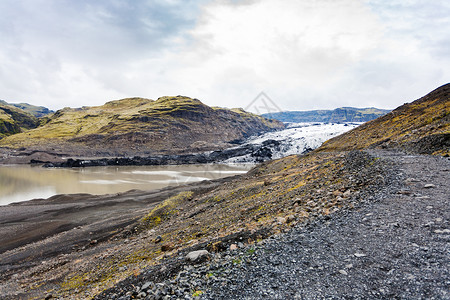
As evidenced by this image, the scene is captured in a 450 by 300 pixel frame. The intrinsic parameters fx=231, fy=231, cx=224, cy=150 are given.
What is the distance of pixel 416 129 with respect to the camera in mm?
22812

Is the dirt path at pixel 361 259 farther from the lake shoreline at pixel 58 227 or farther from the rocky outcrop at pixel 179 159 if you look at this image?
the rocky outcrop at pixel 179 159

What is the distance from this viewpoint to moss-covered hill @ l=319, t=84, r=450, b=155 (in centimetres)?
1664

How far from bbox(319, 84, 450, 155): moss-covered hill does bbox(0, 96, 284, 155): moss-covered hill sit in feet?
323

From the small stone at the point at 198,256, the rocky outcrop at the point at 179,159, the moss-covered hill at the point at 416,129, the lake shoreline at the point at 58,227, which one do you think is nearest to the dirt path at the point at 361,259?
the small stone at the point at 198,256

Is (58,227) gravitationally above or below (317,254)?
below

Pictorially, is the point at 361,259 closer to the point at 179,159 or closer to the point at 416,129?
the point at 416,129

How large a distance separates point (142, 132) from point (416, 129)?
440 feet

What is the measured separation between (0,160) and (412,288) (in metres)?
143

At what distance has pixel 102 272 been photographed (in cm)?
1033

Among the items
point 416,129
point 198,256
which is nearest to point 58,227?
point 198,256

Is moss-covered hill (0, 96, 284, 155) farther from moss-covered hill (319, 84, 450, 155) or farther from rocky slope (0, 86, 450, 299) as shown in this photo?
rocky slope (0, 86, 450, 299)

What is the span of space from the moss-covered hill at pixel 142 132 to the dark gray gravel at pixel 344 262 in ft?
384

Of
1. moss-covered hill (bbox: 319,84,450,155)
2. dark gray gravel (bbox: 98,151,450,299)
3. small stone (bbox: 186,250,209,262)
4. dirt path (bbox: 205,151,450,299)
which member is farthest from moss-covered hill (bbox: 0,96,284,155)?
dirt path (bbox: 205,151,450,299)

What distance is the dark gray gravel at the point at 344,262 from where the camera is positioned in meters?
4.36
